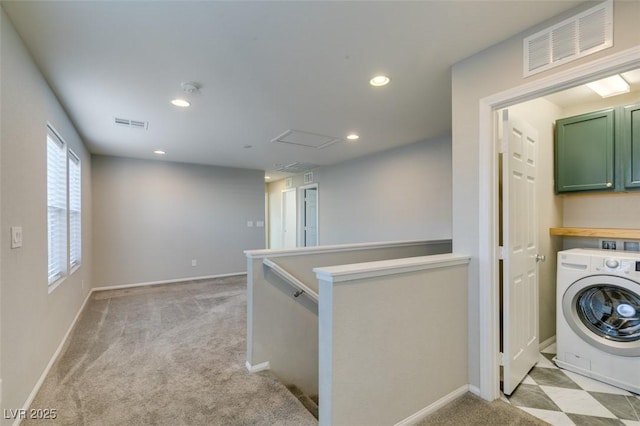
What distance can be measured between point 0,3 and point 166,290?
4.51 metres

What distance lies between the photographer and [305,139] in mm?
4301

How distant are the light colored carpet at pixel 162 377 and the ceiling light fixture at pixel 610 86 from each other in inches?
133

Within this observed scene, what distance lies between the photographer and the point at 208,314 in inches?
152

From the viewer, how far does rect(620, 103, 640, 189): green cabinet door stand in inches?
92.7

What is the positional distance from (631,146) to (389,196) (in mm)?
2956

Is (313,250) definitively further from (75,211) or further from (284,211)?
(284,211)

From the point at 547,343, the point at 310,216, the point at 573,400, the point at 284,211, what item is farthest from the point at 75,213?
the point at 547,343

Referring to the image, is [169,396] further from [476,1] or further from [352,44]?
[476,1]

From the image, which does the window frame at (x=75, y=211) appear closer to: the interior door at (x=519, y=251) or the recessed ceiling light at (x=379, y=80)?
the recessed ceiling light at (x=379, y=80)

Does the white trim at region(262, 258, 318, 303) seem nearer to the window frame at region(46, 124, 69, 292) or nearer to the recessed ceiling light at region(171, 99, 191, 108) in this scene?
the recessed ceiling light at region(171, 99, 191, 108)

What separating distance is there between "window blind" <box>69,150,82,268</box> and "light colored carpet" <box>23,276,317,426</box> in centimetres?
Answer: 80

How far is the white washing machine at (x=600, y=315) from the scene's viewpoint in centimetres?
208

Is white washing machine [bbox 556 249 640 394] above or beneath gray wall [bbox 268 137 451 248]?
beneath

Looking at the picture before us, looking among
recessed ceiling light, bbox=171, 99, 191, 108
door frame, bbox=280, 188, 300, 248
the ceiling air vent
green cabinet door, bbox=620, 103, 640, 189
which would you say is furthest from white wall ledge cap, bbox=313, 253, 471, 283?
door frame, bbox=280, 188, 300, 248
